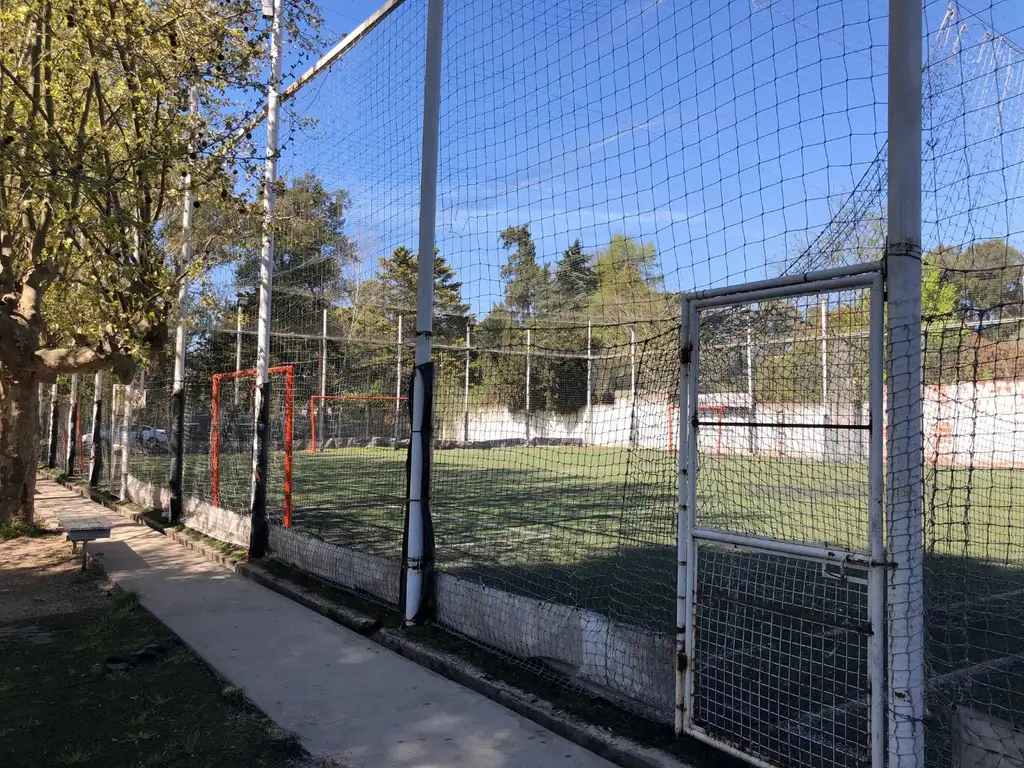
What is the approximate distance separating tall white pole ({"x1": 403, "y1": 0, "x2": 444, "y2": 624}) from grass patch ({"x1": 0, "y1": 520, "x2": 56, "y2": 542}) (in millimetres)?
7288

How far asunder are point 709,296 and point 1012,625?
16.0ft

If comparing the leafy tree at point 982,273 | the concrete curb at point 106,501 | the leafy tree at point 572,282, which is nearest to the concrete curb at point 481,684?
the leafy tree at point 982,273

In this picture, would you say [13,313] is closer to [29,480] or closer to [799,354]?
[29,480]

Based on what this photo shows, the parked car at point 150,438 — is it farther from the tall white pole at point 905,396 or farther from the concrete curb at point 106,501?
the tall white pole at point 905,396

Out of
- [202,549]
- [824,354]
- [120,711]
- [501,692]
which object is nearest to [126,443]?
[202,549]

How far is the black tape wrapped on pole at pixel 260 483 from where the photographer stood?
8695mm

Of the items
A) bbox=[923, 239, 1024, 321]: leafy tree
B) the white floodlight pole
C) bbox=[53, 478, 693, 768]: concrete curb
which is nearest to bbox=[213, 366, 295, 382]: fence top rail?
bbox=[53, 478, 693, 768]: concrete curb

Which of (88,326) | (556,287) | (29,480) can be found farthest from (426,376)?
(88,326)

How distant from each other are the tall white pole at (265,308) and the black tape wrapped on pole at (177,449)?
3.33m

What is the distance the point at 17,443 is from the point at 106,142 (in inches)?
204

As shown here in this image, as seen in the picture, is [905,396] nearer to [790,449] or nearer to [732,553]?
[790,449]

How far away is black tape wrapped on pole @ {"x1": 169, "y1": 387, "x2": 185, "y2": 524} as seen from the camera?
37.8 feet

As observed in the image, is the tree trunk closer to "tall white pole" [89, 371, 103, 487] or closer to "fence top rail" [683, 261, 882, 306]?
"tall white pole" [89, 371, 103, 487]

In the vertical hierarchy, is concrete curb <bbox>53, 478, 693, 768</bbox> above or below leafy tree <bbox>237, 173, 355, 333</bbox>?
below
